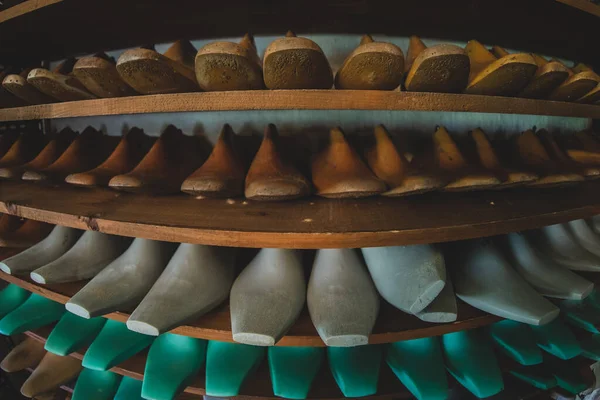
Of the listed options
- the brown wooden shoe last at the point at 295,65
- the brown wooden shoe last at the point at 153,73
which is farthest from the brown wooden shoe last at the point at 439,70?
the brown wooden shoe last at the point at 153,73

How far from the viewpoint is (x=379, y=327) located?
0.54m

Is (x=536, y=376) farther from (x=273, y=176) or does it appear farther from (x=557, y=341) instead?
(x=273, y=176)

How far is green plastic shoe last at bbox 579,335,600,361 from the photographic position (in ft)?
2.37

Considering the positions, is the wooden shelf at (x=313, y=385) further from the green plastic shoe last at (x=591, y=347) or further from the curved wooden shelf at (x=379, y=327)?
the green plastic shoe last at (x=591, y=347)

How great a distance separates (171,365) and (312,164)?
46 cm

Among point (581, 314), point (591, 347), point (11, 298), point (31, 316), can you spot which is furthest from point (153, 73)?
point (591, 347)

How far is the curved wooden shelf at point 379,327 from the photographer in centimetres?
52

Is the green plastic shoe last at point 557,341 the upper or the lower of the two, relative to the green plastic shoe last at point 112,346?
upper

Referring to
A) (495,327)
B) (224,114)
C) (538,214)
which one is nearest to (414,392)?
(495,327)

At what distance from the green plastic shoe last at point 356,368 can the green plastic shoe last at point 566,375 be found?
424 millimetres

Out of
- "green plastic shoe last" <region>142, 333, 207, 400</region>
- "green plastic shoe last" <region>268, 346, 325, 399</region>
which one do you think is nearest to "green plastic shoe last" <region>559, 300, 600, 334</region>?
"green plastic shoe last" <region>268, 346, 325, 399</region>

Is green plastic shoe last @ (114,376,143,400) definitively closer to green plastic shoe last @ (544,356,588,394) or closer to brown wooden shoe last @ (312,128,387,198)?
brown wooden shoe last @ (312,128,387,198)

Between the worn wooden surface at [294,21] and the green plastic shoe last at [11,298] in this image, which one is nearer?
the worn wooden surface at [294,21]

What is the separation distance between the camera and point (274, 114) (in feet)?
2.47
